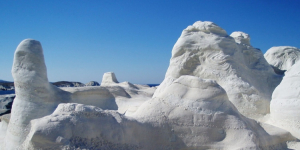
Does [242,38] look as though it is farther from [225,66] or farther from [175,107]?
[175,107]

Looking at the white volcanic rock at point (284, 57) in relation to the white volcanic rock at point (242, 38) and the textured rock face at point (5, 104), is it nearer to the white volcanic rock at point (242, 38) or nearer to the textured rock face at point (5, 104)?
the white volcanic rock at point (242, 38)

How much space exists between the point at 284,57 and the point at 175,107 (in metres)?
8.24

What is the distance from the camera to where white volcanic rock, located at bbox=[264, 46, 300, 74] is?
9977mm

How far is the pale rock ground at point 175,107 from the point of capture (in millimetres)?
2850

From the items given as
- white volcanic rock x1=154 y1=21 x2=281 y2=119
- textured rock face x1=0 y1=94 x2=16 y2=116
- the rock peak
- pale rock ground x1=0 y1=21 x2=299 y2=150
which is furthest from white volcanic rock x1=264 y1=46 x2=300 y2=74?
textured rock face x1=0 y1=94 x2=16 y2=116

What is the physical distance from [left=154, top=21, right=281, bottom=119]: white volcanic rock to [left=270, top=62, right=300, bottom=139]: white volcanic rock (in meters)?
0.74

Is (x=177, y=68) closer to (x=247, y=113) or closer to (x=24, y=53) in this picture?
(x=247, y=113)

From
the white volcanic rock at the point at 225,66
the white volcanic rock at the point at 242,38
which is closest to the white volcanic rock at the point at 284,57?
the white volcanic rock at the point at 242,38

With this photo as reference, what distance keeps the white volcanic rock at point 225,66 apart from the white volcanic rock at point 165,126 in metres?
Result: 2.01

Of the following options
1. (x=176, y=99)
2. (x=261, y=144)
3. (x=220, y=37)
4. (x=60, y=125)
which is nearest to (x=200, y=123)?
(x=176, y=99)

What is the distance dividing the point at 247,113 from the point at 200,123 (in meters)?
3.02

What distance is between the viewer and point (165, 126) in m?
3.51

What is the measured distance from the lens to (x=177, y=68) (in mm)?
6988

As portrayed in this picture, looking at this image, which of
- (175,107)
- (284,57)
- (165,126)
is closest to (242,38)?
(284,57)
